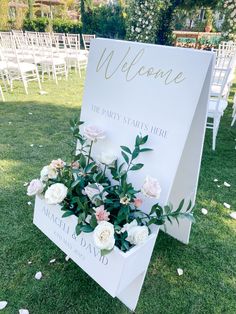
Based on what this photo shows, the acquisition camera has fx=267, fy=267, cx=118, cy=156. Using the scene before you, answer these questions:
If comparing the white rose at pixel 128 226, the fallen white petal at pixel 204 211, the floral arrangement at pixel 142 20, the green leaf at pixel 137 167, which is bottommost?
the fallen white petal at pixel 204 211

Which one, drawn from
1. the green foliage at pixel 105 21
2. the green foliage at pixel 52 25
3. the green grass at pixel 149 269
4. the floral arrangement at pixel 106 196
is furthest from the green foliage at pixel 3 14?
the floral arrangement at pixel 106 196

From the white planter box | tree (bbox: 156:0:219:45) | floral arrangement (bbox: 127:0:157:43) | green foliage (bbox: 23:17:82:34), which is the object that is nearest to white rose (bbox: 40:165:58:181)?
the white planter box

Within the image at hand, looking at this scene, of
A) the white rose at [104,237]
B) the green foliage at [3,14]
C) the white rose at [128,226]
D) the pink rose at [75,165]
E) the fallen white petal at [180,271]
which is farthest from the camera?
the green foliage at [3,14]

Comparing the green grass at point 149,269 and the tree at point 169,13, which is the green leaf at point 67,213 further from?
the tree at point 169,13

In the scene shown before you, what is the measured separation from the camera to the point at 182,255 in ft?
5.52

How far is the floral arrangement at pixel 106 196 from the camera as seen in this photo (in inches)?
43.1

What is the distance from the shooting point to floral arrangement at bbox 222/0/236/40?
21.4 feet

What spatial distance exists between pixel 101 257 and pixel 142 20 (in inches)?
268

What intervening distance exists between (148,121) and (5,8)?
13451 millimetres

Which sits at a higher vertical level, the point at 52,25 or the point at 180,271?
the point at 52,25

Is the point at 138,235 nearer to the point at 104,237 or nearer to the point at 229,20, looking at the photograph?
A: the point at 104,237

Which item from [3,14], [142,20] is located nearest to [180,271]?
[142,20]

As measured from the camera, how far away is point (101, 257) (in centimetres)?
114

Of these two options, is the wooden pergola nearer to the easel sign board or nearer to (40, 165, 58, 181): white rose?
the easel sign board
